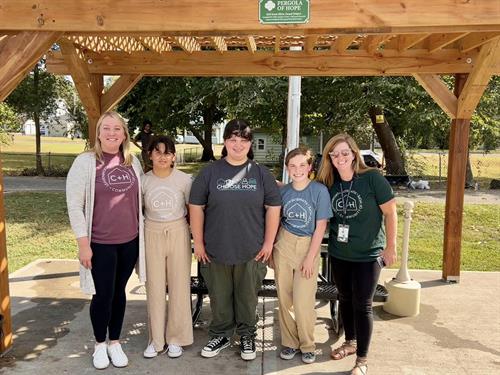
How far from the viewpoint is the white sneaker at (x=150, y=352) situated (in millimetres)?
3748

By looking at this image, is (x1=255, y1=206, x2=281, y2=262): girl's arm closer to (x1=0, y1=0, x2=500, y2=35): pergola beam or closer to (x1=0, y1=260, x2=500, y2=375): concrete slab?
(x1=0, y1=260, x2=500, y2=375): concrete slab

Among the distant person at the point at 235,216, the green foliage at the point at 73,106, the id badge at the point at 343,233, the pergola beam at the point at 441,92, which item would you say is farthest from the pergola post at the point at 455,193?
the green foliage at the point at 73,106

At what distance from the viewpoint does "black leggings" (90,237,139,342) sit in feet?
11.2

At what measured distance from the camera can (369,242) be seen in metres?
3.32

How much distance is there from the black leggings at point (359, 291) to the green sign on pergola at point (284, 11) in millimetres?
1692

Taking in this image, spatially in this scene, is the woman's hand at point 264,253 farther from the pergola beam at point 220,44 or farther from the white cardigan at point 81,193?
the pergola beam at point 220,44

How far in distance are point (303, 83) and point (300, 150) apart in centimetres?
1241

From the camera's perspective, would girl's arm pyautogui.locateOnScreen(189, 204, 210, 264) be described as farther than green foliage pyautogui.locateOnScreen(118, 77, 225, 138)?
No

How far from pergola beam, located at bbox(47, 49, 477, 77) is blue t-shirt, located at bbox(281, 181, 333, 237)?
2562 millimetres

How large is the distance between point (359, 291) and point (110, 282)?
1.76m

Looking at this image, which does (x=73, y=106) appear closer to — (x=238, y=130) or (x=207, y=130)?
(x=207, y=130)

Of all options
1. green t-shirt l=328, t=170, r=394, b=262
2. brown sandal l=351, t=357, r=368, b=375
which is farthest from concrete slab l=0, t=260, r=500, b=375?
green t-shirt l=328, t=170, r=394, b=262

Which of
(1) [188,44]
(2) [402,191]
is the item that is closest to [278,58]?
(1) [188,44]

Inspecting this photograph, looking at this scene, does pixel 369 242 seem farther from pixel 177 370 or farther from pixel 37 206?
pixel 37 206
